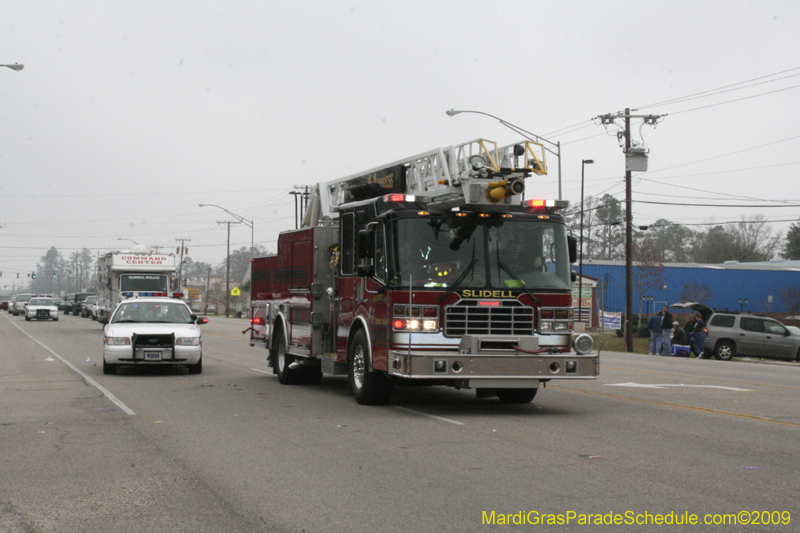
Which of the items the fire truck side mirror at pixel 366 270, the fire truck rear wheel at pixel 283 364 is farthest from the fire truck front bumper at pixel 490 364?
the fire truck rear wheel at pixel 283 364

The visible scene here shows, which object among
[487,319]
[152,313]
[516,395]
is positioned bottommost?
[516,395]

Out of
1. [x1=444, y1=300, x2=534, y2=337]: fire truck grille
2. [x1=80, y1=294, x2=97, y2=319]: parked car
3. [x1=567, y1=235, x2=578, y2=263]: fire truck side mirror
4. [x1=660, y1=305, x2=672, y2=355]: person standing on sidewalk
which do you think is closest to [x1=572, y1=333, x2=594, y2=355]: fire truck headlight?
[x1=444, y1=300, x2=534, y2=337]: fire truck grille

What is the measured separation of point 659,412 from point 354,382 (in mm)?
4346

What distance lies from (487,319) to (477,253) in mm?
909

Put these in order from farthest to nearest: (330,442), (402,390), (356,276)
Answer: (402,390)
(356,276)
(330,442)

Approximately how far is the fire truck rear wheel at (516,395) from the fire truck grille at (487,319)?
1.64m

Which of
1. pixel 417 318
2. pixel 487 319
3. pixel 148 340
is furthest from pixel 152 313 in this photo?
pixel 487 319

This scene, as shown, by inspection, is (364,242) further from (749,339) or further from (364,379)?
(749,339)

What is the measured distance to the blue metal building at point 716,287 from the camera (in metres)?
61.5

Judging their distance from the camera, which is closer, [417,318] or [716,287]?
[417,318]

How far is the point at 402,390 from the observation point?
14.8 meters

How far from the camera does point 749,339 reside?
2789 cm

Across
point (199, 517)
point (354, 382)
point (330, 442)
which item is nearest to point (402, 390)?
point (354, 382)

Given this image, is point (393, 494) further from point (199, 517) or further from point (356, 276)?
point (356, 276)
